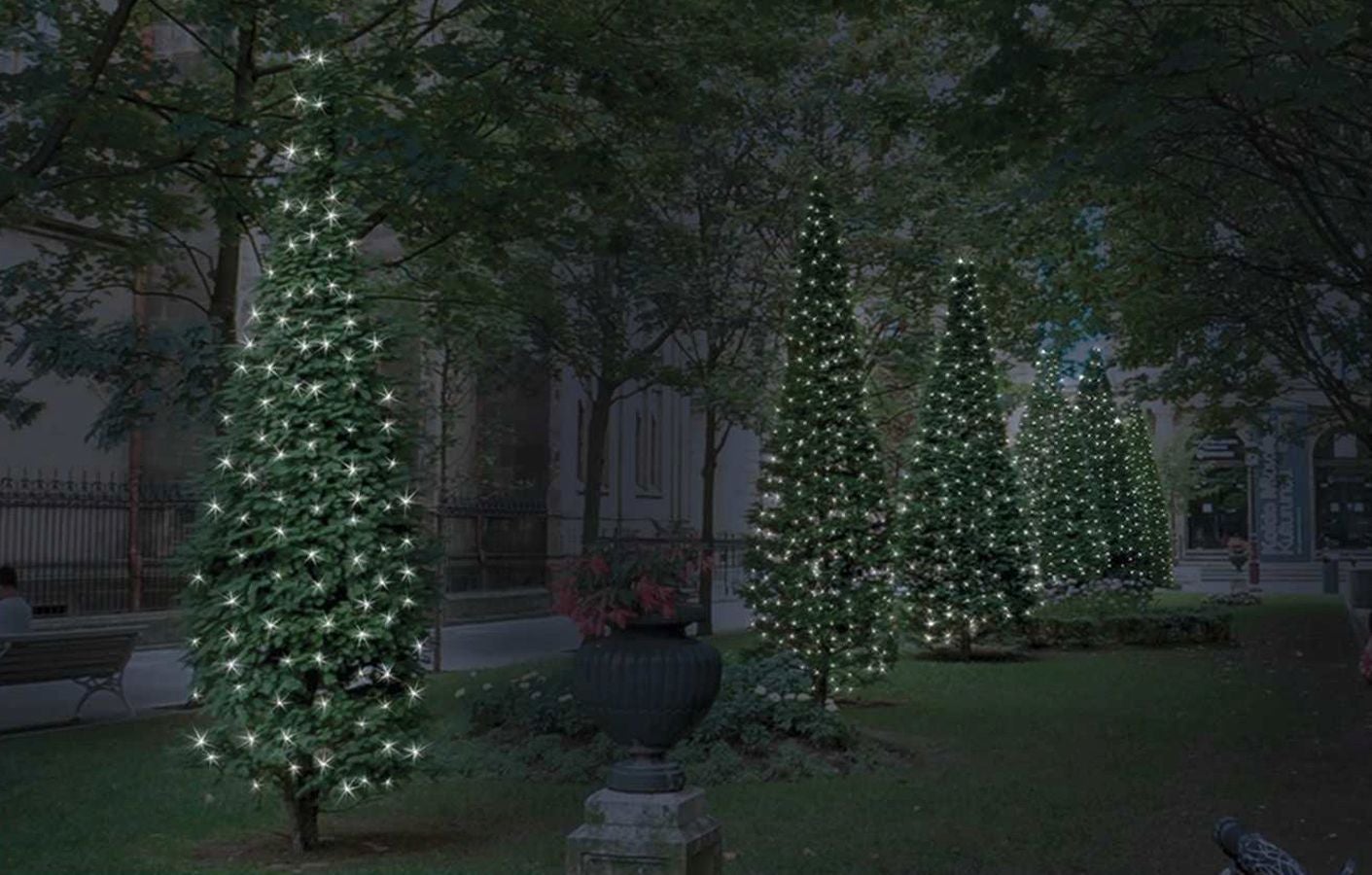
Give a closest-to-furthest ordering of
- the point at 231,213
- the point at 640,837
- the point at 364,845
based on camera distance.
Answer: the point at 640,837 → the point at 364,845 → the point at 231,213

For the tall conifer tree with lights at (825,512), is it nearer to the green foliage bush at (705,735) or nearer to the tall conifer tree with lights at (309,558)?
the green foliage bush at (705,735)

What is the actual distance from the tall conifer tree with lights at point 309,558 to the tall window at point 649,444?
132ft

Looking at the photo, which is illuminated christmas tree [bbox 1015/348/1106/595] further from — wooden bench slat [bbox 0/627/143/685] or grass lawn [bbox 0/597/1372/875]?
wooden bench slat [bbox 0/627/143/685]

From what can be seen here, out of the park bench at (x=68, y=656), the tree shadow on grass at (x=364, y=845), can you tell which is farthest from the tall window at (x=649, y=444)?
the tree shadow on grass at (x=364, y=845)

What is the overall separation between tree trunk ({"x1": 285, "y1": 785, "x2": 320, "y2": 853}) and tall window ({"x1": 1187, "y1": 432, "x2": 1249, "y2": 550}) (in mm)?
53607

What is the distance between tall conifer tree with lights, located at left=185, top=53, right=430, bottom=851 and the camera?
8781 mm

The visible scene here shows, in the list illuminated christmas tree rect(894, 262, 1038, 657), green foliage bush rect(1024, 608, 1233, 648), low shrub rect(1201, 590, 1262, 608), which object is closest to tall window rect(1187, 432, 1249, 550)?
low shrub rect(1201, 590, 1262, 608)

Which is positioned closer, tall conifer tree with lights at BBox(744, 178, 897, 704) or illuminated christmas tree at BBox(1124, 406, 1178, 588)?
tall conifer tree with lights at BBox(744, 178, 897, 704)

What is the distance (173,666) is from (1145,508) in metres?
26.7

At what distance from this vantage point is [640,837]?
7457 millimetres

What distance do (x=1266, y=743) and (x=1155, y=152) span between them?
244 inches

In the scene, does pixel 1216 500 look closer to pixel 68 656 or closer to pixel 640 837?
pixel 68 656

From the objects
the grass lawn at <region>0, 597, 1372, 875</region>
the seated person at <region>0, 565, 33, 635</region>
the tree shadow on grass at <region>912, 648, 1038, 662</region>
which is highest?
the seated person at <region>0, 565, 33, 635</region>

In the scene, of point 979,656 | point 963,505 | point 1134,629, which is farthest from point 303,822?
point 1134,629
